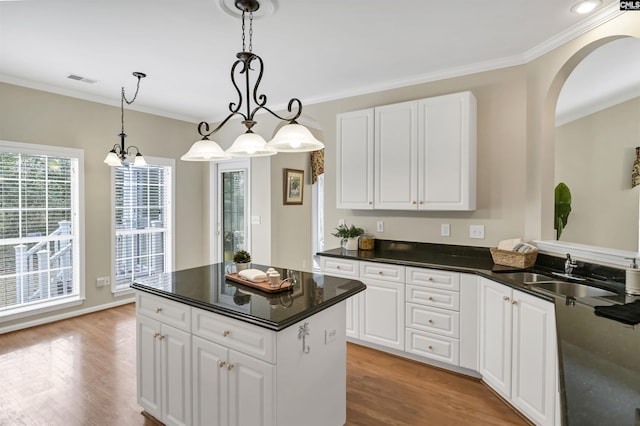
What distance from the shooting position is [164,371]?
211 centimetres

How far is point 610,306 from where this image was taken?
172 cm

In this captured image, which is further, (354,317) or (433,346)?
(354,317)

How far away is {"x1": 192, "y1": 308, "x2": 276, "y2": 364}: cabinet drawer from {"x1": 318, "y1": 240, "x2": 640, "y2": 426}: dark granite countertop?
115 centimetres

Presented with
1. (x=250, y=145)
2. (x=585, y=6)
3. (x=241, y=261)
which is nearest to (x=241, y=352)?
(x=241, y=261)

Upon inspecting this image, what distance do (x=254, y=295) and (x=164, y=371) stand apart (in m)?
0.75

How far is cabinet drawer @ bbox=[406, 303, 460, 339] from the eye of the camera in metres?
2.89

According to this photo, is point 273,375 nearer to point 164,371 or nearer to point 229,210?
point 164,371

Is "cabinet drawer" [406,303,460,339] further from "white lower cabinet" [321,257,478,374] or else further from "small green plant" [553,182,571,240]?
"small green plant" [553,182,571,240]

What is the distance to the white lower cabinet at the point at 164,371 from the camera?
6.57 feet

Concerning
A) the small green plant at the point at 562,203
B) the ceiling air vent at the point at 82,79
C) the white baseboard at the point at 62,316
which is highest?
the ceiling air vent at the point at 82,79

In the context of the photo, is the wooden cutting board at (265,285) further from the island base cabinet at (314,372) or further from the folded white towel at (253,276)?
the island base cabinet at (314,372)

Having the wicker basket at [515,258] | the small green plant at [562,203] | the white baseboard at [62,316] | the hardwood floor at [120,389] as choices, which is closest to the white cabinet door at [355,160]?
the wicker basket at [515,258]

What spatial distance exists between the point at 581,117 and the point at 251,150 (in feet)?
16.7

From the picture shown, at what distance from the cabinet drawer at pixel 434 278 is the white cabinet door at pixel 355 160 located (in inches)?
34.2
